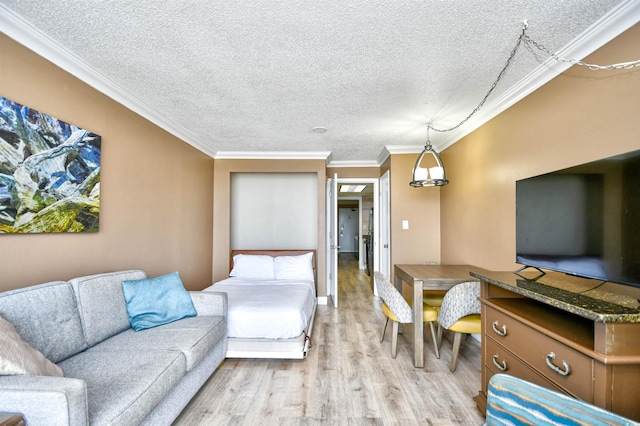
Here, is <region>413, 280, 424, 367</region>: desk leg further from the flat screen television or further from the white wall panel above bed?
the white wall panel above bed

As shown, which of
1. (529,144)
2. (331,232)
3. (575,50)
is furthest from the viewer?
(331,232)

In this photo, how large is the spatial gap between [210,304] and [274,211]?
281 cm

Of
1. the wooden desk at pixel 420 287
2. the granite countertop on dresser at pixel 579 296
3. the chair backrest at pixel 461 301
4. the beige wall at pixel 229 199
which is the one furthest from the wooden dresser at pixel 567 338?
the beige wall at pixel 229 199

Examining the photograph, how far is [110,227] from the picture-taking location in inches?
98.5

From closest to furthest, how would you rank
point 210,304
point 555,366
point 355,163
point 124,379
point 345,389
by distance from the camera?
point 555,366, point 124,379, point 345,389, point 210,304, point 355,163

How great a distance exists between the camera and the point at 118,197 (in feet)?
8.48

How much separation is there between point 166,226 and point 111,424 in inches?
95.0

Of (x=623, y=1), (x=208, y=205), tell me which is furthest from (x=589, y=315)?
(x=208, y=205)

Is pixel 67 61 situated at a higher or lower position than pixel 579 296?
higher

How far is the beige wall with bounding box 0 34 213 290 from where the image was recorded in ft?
5.99

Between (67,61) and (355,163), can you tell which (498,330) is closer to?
(67,61)

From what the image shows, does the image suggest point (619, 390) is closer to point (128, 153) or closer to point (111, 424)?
point (111, 424)

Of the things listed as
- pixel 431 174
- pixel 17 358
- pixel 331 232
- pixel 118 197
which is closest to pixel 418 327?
pixel 431 174

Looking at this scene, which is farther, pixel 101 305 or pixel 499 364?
pixel 101 305
